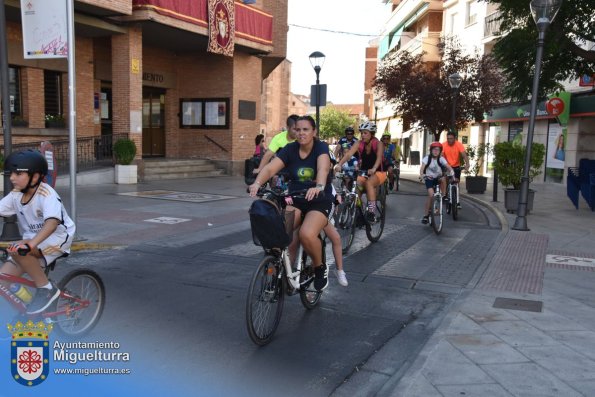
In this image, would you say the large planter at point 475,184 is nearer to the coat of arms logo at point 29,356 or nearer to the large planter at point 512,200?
the large planter at point 512,200

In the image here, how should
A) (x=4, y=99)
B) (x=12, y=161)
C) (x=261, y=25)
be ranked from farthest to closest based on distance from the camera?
(x=261, y=25), (x=4, y=99), (x=12, y=161)

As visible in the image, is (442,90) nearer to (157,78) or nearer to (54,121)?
(157,78)

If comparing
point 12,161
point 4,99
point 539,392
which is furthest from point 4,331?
point 4,99

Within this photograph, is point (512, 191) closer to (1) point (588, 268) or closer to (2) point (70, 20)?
(1) point (588, 268)

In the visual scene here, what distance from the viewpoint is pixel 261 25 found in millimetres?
22859

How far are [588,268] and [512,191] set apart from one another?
555cm

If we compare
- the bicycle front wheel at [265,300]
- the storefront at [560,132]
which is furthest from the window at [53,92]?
the bicycle front wheel at [265,300]

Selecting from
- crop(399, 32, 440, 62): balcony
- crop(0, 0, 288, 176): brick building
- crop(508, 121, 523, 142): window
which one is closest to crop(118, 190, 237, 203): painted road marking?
crop(0, 0, 288, 176): brick building

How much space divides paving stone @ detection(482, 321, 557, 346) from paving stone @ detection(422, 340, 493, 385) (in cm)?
62

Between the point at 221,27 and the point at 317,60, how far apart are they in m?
4.84

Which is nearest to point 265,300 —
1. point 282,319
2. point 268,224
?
point 268,224

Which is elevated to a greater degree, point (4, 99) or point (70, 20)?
point (70, 20)

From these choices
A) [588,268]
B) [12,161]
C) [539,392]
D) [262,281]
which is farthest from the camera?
[588,268]

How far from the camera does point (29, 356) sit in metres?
3.65
